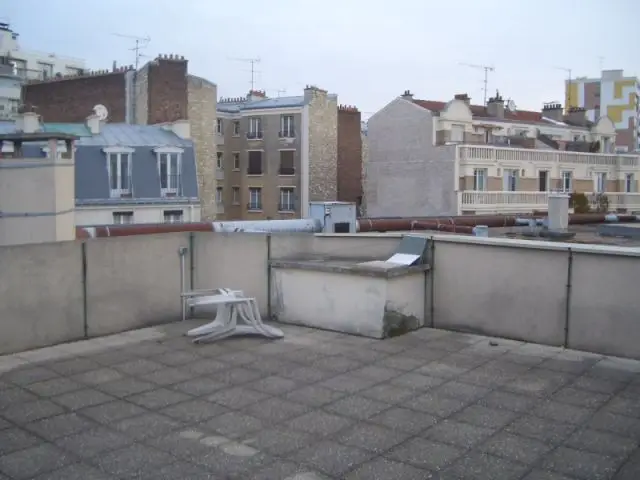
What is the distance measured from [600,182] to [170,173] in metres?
A: 32.8

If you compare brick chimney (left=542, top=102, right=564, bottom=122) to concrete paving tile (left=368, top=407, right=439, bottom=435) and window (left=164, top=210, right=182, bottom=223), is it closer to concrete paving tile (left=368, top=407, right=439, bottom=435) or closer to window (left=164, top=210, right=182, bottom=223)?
window (left=164, top=210, right=182, bottom=223)

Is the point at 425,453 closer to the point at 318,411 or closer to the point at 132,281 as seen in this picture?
the point at 318,411

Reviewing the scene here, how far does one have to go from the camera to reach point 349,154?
5656cm

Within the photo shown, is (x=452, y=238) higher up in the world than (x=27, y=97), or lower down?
lower down

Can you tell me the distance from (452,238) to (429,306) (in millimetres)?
1214

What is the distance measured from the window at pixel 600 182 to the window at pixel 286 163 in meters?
22.6

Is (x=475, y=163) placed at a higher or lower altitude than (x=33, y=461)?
higher

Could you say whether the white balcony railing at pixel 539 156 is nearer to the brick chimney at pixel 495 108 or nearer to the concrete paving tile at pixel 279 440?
the brick chimney at pixel 495 108

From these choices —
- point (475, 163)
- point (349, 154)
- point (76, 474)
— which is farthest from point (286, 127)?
point (76, 474)

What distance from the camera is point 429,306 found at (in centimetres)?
1180

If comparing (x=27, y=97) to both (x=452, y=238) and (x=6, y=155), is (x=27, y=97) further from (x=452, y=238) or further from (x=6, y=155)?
(x=452, y=238)

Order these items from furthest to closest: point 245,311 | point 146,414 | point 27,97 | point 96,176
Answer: point 27,97
point 96,176
point 245,311
point 146,414

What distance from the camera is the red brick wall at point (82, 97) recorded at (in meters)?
44.6

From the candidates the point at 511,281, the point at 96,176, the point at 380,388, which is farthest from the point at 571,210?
the point at 380,388
